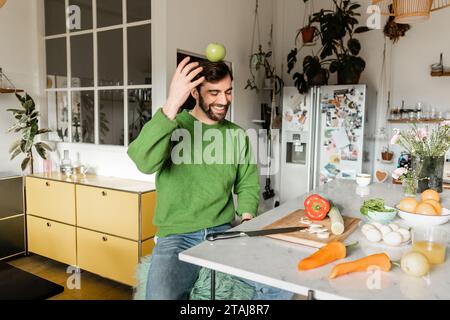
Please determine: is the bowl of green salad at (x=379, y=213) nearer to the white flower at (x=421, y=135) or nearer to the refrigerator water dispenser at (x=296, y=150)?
the white flower at (x=421, y=135)

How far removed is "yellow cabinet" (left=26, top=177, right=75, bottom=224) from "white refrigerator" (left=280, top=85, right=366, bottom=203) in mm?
2467

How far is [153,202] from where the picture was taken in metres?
2.80

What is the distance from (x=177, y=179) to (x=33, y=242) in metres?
2.25

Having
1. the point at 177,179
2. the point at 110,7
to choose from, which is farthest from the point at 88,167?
the point at 177,179

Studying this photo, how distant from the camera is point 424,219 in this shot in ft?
4.73

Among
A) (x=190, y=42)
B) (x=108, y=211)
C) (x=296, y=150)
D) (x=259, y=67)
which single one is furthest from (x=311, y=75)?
(x=108, y=211)

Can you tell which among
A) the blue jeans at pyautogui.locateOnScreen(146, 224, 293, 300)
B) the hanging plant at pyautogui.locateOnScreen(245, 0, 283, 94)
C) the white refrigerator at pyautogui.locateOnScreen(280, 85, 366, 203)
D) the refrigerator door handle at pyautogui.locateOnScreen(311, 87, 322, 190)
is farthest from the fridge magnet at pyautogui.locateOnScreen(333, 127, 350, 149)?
the blue jeans at pyautogui.locateOnScreen(146, 224, 293, 300)

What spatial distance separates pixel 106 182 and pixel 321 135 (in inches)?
94.1

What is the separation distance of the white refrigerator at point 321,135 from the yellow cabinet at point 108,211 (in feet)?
7.46

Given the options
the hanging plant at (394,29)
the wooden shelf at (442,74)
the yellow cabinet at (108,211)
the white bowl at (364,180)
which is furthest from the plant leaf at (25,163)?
the wooden shelf at (442,74)

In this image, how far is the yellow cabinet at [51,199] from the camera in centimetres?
308

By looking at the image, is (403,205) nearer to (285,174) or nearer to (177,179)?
(177,179)

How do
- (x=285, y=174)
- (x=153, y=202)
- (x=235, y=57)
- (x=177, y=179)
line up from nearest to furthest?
(x=177, y=179)
(x=153, y=202)
(x=235, y=57)
(x=285, y=174)

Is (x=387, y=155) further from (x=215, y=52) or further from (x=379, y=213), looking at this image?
(x=215, y=52)
